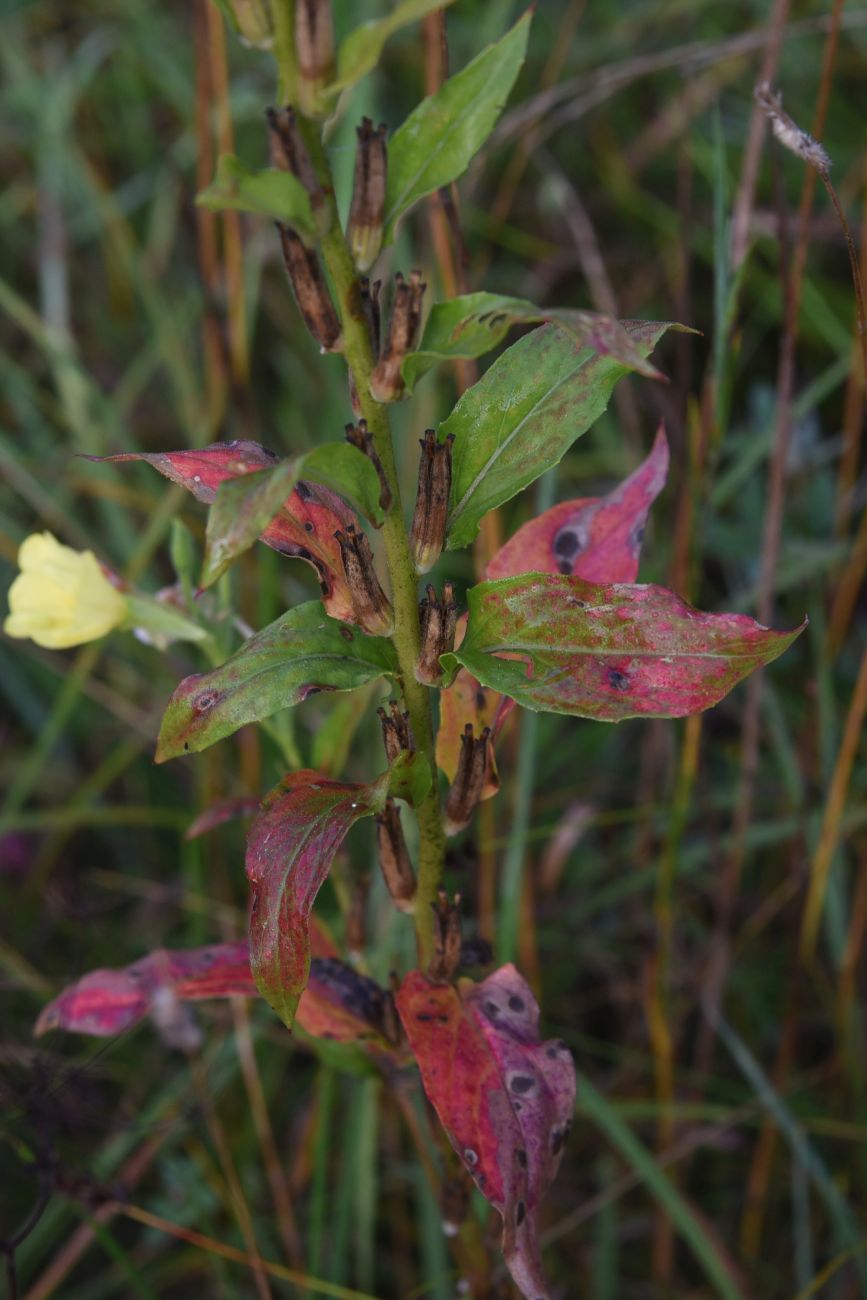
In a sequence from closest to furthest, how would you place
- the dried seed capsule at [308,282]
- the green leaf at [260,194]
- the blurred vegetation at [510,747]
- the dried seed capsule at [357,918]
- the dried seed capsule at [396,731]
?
the green leaf at [260,194] → the dried seed capsule at [308,282] → the dried seed capsule at [396,731] → the dried seed capsule at [357,918] → the blurred vegetation at [510,747]

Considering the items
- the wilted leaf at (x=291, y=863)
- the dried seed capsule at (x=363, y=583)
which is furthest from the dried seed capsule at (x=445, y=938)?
the dried seed capsule at (x=363, y=583)

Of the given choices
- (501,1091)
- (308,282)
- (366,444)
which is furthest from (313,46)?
(501,1091)

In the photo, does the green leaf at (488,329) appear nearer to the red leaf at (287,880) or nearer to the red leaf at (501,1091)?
the red leaf at (287,880)

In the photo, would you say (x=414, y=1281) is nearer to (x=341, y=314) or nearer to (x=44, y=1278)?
(x=44, y=1278)

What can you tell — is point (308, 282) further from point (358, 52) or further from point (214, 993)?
point (214, 993)

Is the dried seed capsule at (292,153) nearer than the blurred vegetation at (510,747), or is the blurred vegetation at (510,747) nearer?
the dried seed capsule at (292,153)

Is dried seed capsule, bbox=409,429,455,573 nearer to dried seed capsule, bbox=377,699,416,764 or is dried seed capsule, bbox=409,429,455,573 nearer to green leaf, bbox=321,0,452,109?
dried seed capsule, bbox=377,699,416,764

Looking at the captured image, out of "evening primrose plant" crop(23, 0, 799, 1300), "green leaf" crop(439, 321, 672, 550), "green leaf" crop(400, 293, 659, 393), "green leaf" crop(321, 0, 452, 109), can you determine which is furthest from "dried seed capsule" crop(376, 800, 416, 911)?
"green leaf" crop(321, 0, 452, 109)
